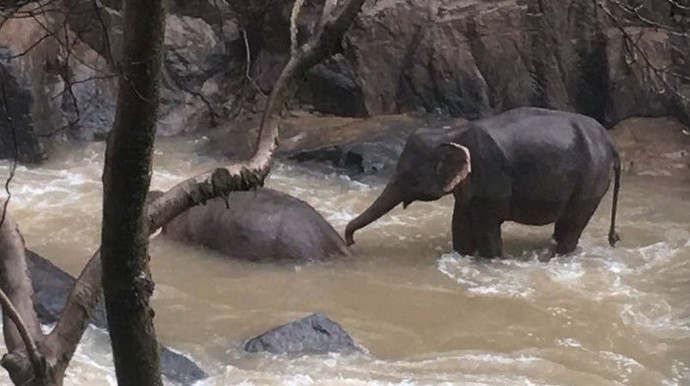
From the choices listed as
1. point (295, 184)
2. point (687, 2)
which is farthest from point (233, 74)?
point (687, 2)

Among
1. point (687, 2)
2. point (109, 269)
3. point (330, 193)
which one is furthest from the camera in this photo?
point (687, 2)

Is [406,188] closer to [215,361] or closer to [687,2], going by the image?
[215,361]

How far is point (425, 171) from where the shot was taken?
21.1 ft

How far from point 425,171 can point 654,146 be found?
11.3 feet

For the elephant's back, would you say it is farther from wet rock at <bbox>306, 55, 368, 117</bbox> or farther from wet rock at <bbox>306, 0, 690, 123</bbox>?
wet rock at <bbox>306, 55, 368, 117</bbox>

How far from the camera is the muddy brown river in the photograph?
16.2ft

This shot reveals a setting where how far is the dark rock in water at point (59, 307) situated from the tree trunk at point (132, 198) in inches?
95.6

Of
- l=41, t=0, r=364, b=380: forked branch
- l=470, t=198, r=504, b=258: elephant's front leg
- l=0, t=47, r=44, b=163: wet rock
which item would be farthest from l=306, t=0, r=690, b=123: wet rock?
l=41, t=0, r=364, b=380: forked branch

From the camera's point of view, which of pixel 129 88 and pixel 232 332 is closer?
pixel 129 88

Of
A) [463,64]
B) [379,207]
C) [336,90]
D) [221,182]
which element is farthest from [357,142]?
[221,182]

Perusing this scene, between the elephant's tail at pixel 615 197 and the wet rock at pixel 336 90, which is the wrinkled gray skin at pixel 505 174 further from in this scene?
the wet rock at pixel 336 90

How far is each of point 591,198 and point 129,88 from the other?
5088mm

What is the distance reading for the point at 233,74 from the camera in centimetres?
1081

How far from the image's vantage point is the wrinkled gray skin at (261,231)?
6395 millimetres
